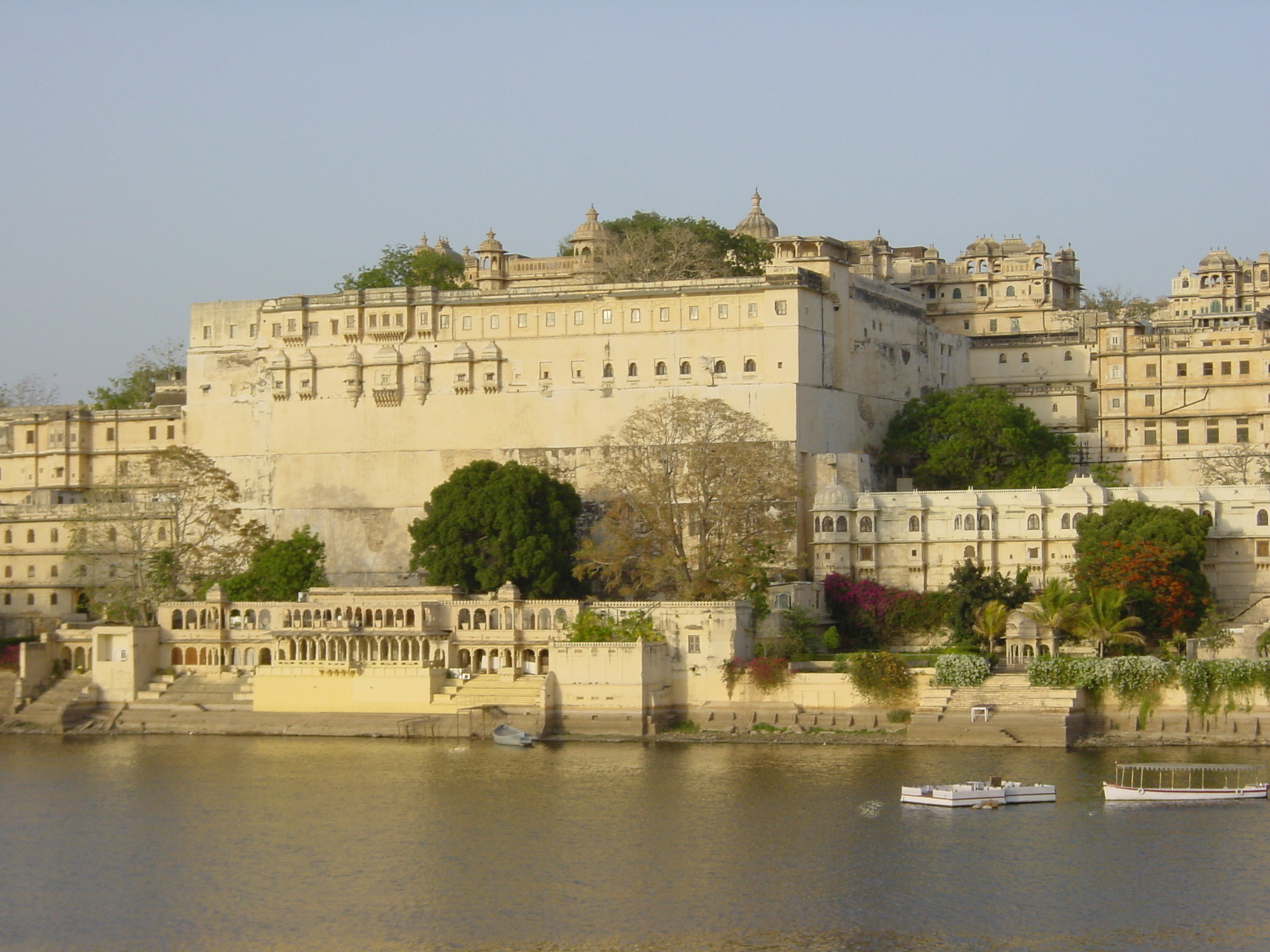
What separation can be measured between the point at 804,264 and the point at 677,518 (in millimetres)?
10732

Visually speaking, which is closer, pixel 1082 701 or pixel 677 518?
pixel 1082 701

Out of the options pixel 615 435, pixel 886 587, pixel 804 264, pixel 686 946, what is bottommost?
pixel 686 946

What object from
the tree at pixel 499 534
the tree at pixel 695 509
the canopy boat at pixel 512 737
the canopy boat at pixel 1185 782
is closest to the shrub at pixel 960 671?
the canopy boat at pixel 1185 782

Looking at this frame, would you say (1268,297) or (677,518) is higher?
(1268,297)

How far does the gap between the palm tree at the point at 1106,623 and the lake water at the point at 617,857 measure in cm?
477

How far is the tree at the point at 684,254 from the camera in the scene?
68.8 m

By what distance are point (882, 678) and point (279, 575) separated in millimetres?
16956

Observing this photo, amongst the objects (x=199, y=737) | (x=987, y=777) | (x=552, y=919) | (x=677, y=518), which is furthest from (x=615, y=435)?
(x=552, y=919)

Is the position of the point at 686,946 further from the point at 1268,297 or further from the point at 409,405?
the point at 1268,297

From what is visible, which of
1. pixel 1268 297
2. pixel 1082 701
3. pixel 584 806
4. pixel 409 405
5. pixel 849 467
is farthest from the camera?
pixel 1268 297

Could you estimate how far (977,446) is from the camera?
61562mm

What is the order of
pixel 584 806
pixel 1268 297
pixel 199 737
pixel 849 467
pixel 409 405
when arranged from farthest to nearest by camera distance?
pixel 1268 297 → pixel 409 405 → pixel 849 467 → pixel 199 737 → pixel 584 806

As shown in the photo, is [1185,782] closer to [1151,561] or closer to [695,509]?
[1151,561]

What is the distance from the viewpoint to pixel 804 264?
62375 millimetres
